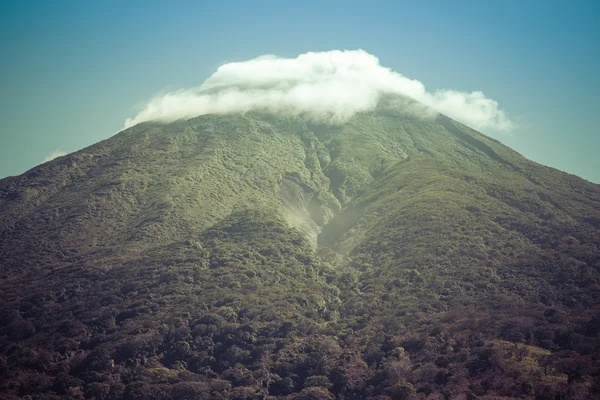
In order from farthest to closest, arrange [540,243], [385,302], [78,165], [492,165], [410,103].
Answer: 1. [410,103]
2. [492,165]
3. [78,165]
4. [540,243]
5. [385,302]

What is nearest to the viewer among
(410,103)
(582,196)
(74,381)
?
(74,381)

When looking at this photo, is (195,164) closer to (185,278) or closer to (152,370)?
(185,278)

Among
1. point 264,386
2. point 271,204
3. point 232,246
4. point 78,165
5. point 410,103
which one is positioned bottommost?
point 264,386

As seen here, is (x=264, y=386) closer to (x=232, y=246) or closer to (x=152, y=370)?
(x=152, y=370)

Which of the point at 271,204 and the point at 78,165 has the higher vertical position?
→ the point at 78,165

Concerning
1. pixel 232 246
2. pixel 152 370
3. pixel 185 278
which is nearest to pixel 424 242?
pixel 232 246

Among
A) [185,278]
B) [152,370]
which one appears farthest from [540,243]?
[152,370]

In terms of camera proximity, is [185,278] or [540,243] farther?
[540,243]
